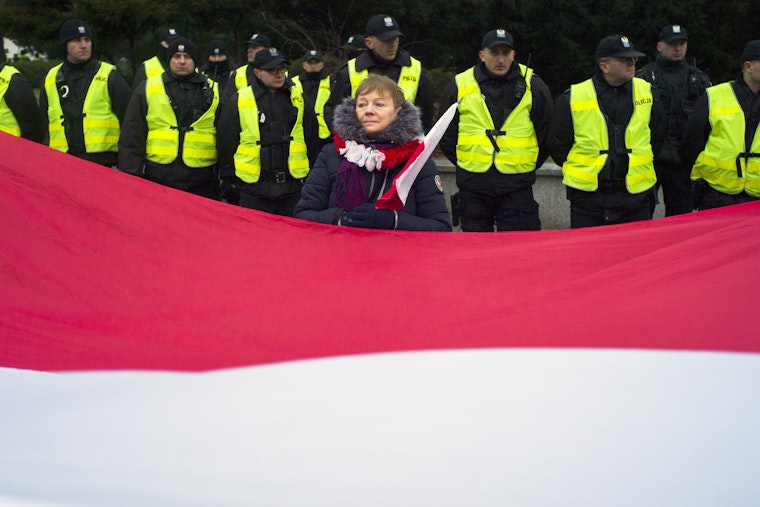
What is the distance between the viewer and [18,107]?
30.0ft

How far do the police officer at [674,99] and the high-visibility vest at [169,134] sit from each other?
3622 mm

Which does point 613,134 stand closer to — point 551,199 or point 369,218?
point 369,218

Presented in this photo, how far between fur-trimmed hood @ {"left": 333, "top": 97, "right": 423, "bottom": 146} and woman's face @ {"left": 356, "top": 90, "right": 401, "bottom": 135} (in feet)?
0.10

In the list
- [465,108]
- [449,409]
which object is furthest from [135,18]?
[449,409]

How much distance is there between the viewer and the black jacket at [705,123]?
291 inches

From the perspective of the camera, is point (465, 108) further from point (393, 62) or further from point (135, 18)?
point (135, 18)

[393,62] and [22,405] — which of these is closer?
[22,405]

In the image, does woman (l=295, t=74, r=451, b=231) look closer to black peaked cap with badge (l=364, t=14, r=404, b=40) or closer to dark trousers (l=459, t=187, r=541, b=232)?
dark trousers (l=459, t=187, r=541, b=232)

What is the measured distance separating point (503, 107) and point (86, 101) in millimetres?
3567

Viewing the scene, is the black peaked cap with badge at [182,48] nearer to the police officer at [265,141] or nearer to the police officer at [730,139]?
the police officer at [265,141]

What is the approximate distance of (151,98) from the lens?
28.4ft

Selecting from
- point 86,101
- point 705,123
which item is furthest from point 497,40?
point 86,101

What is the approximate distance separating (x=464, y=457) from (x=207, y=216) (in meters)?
2.54

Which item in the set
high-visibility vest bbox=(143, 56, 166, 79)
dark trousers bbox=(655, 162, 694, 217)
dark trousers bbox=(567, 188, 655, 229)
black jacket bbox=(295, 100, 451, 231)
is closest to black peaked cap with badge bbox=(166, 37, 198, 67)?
high-visibility vest bbox=(143, 56, 166, 79)
